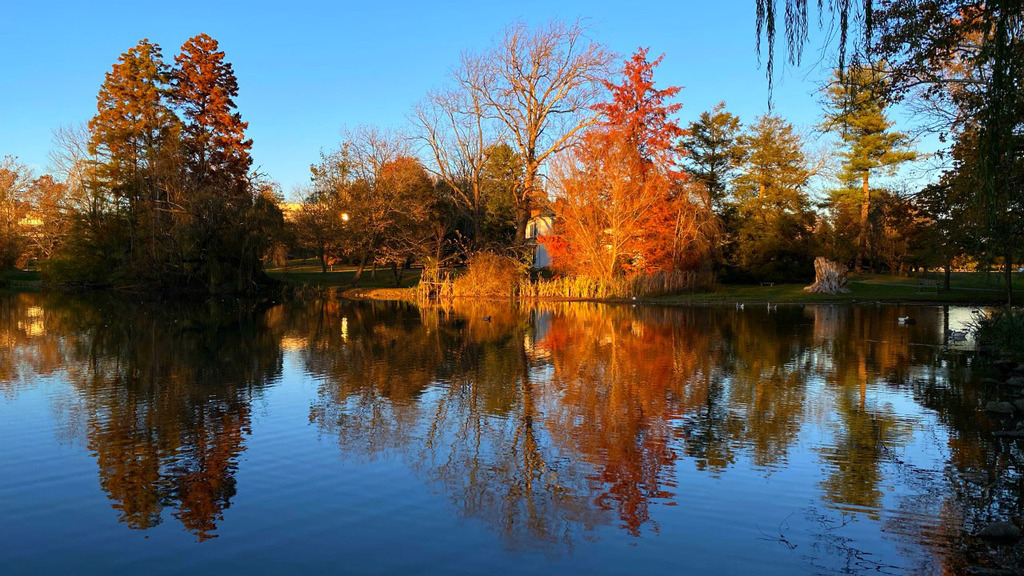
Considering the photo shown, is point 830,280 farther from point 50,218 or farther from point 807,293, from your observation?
point 50,218

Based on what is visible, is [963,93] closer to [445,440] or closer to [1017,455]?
[1017,455]

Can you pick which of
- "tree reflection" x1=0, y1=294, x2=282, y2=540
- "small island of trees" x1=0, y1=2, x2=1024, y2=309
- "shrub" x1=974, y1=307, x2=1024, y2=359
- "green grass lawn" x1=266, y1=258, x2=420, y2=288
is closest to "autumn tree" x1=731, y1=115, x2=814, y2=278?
"small island of trees" x1=0, y1=2, x2=1024, y2=309

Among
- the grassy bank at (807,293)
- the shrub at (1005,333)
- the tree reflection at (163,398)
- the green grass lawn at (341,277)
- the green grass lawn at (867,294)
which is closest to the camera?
the tree reflection at (163,398)

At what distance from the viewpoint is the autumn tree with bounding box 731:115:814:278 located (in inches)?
1720

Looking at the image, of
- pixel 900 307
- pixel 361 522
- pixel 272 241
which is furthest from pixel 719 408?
pixel 272 241

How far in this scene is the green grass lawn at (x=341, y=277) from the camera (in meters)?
43.0

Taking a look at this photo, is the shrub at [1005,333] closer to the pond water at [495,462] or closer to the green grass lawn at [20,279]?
the pond water at [495,462]

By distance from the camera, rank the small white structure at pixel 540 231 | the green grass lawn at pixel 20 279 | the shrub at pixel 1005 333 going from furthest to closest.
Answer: the small white structure at pixel 540 231 < the green grass lawn at pixel 20 279 < the shrub at pixel 1005 333

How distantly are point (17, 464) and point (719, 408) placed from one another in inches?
333

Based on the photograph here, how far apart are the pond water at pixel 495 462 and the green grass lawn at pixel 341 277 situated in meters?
27.3

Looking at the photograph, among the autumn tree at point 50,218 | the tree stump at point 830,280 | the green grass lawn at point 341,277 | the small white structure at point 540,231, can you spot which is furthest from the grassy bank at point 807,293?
the autumn tree at point 50,218

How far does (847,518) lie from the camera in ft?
19.4

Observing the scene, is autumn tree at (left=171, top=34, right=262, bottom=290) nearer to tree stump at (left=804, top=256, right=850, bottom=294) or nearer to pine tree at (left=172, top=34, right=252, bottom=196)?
pine tree at (left=172, top=34, right=252, bottom=196)

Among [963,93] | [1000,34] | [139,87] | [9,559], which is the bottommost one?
[9,559]
